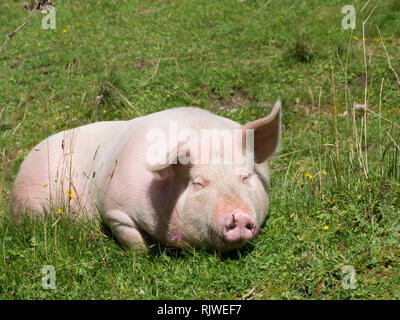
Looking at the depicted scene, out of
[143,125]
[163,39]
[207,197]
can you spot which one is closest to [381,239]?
[207,197]

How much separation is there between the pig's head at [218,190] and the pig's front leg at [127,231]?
0.78 feet

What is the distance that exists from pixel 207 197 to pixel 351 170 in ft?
4.42

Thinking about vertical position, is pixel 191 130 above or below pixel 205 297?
above

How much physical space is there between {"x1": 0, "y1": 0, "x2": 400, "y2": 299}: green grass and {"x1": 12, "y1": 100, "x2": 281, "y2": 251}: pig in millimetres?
174

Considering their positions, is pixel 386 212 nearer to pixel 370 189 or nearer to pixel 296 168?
pixel 370 189

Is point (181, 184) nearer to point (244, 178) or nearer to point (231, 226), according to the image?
point (244, 178)

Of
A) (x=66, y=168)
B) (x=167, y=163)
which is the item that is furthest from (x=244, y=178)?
(x=66, y=168)

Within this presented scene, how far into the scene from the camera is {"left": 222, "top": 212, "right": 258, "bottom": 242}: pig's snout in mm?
3201

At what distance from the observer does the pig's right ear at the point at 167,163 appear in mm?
3438

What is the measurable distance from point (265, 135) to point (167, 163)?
0.77 m

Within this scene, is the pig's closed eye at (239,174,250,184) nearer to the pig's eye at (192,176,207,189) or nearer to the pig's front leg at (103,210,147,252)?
the pig's eye at (192,176,207,189)

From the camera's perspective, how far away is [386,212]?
11.9 feet
